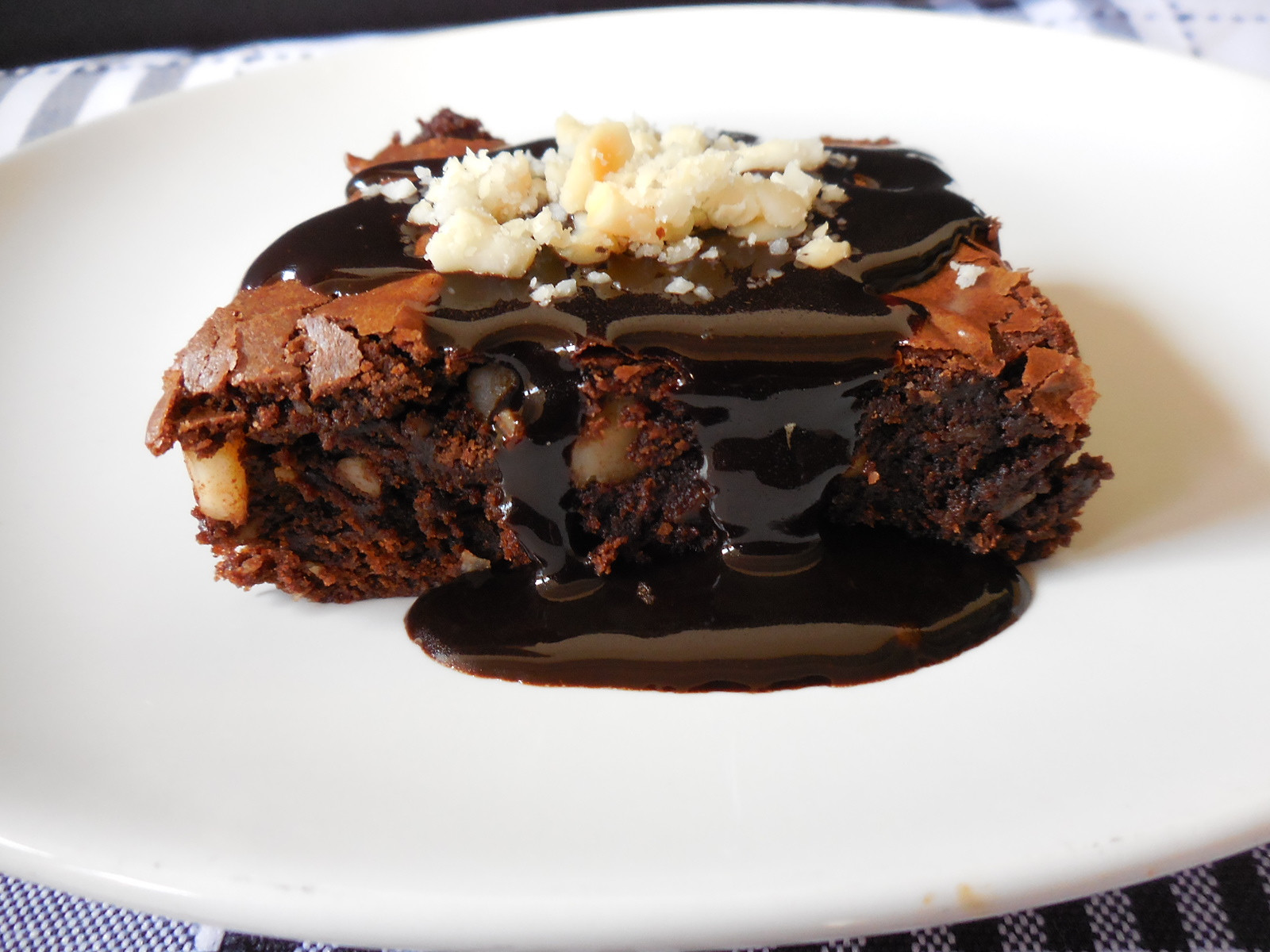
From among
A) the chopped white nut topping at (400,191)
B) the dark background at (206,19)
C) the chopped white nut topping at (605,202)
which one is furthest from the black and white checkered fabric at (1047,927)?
the dark background at (206,19)

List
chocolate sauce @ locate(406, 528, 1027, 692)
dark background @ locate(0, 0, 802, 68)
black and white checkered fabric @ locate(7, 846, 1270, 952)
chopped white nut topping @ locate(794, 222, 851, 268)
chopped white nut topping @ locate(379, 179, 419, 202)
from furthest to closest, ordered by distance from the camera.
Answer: dark background @ locate(0, 0, 802, 68) < chopped white nut topping @ locate(379, 179, 419, 202) < chopped white nut topping @ locate(794, 222, 851, 268) < chocolate sauce @ locate(406, 528, 1027, 692) < black and white checkered fabric @ locate(7, 846, 1270, 952)

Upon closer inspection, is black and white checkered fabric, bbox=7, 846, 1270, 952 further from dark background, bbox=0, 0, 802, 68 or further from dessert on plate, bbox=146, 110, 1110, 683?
dark background, bbox=0, 0, 802, 68

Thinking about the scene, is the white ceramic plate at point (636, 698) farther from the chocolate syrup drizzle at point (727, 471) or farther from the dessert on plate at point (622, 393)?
the dessert on plate at point (622, 393)

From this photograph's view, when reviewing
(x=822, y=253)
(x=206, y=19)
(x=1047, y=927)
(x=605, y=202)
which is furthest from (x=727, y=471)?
(x=206, y=19)

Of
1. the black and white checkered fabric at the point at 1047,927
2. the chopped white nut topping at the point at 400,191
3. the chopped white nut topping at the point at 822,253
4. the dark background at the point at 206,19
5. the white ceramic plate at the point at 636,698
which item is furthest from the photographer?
the dark background at the point at 206,19

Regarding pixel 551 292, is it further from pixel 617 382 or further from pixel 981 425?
pixel 981 425

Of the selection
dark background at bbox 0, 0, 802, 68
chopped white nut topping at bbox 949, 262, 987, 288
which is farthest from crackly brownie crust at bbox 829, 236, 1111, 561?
dark background at bbox 0, 0, 802, 68
